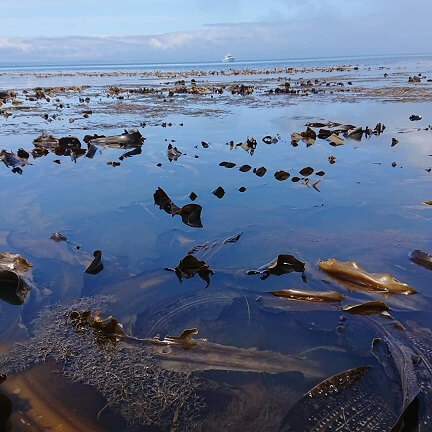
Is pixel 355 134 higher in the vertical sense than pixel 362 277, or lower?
lower

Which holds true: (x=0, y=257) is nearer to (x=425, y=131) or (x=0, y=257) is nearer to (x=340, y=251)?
(x=340, y=251)

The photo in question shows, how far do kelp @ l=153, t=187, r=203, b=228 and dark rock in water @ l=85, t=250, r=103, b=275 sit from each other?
1.22 metres

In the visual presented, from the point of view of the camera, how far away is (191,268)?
3.49m

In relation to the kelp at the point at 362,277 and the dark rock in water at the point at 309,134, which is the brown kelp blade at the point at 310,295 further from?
the dark rock in water at the point at 309,134

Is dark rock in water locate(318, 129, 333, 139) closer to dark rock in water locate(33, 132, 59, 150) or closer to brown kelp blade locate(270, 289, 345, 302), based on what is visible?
dark rock in water locate(33, 132, 59, 150)

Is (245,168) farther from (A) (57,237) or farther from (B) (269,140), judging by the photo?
(A) (57,237)

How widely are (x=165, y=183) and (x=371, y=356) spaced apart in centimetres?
453

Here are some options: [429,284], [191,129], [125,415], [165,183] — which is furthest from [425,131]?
[125,415]

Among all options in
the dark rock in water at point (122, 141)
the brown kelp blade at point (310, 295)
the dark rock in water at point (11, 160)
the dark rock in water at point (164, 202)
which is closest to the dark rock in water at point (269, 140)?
the dark rock in water at point (122, 141)

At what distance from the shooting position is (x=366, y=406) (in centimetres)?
204

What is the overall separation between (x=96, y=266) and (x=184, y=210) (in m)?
1.47

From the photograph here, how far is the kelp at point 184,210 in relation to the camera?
462cm

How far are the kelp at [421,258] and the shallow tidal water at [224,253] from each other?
7cm

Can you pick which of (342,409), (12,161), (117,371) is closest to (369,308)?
(342,409)
